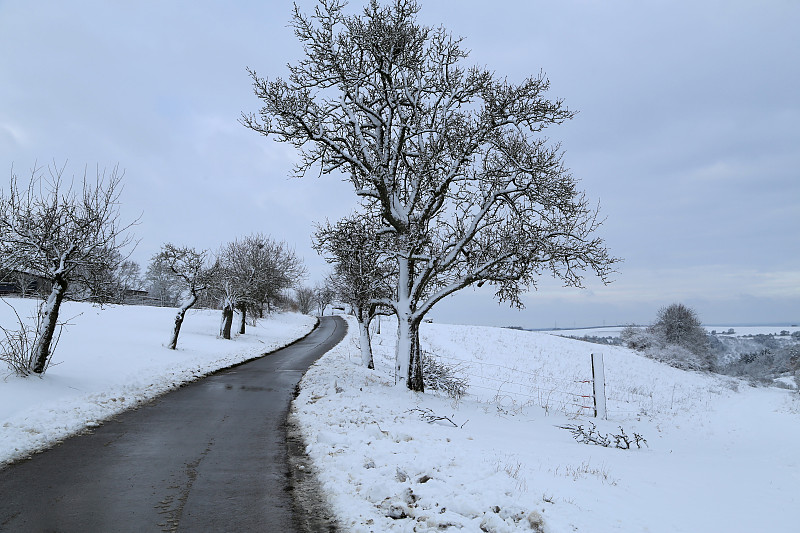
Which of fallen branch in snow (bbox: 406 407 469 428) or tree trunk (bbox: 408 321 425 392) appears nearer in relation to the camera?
fallen branch in snow (bbox: 406 407 469 428)

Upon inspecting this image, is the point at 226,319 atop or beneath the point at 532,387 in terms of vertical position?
atop

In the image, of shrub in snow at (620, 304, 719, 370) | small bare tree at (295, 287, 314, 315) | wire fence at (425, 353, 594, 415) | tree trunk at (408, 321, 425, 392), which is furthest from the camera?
small bare tree at (295, 287, 314, 315)

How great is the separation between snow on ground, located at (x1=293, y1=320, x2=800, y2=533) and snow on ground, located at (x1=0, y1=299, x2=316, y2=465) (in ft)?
15.3

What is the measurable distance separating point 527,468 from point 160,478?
17.5 feet

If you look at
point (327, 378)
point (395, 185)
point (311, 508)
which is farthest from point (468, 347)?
A: point (311, 508)

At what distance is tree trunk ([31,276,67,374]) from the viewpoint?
40.7 ft

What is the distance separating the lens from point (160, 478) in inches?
247

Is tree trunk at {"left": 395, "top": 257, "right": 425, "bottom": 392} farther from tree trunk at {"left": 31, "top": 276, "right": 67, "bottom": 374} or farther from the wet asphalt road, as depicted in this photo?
tree trunk at {"left": 31, "top": 276, "right": 67, "bottom": 374}

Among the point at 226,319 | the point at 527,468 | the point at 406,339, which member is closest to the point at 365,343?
the point at 406,339

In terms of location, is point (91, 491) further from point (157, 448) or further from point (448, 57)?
point (448, 57)

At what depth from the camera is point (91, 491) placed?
5680 millimetres

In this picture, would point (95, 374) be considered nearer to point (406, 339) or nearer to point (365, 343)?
point (406, 339)

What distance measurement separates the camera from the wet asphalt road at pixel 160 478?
191 inches

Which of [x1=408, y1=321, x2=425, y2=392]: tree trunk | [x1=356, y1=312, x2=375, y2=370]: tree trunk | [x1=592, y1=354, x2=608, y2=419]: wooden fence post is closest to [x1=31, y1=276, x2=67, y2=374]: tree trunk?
[x1=408, y1=321, x2=425, y2=392]: tree trunk
